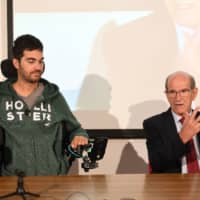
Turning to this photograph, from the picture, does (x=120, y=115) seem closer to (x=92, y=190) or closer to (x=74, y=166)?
(x=74, y=166)

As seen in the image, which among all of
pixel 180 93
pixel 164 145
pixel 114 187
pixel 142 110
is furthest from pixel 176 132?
pixel 142 110

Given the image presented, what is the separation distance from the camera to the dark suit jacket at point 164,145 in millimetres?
Result: 2820

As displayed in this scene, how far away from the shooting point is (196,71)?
3809 mm

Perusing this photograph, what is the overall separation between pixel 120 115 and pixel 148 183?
151cm

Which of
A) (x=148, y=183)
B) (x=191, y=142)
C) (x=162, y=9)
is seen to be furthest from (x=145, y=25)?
(x=148, y=183)

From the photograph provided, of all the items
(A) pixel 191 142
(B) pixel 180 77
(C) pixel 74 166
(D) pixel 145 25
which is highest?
(D) pixel 145 25

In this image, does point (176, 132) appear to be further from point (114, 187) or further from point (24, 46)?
point (24, 46)

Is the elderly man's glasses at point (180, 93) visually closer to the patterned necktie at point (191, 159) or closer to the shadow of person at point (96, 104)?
the patterned necktie at point (191, 159)

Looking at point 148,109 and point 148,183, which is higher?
point 148,109

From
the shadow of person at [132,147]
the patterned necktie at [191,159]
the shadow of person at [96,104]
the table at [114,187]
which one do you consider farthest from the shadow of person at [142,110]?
the table at [114,187]

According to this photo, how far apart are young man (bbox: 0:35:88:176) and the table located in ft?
1.13

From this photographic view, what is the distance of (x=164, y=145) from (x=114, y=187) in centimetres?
71

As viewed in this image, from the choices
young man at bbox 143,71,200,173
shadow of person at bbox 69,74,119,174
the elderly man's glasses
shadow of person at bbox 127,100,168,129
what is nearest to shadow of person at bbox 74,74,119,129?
shadow of person at bbox 69,74,119,174

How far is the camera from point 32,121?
2.86 metres
